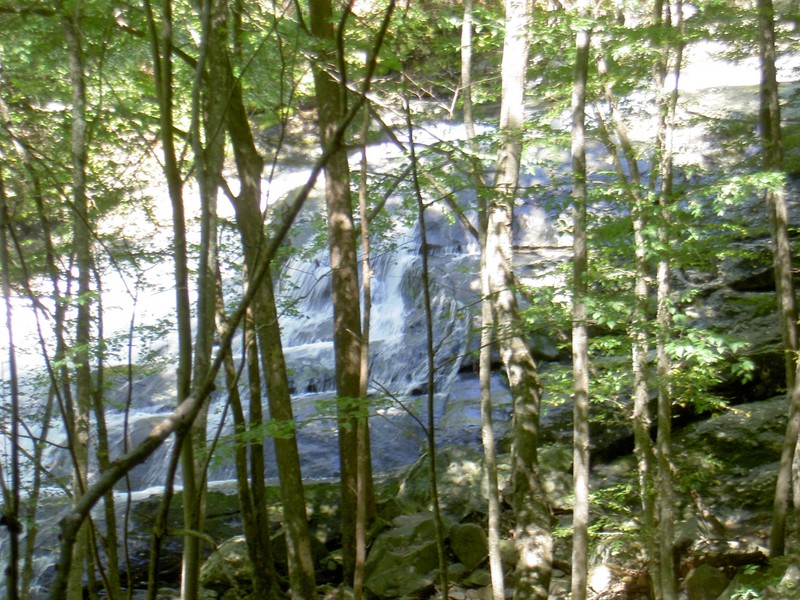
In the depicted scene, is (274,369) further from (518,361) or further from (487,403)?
(518,361)

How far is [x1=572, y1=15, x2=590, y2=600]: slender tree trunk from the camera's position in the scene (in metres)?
5.64

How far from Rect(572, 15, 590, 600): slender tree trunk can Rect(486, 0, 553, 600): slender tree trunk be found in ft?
0.84

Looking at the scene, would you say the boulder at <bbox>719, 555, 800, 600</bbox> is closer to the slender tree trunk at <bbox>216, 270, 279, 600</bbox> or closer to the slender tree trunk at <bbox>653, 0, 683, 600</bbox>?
the slender tree trunk at <bbox>653, 0, 683, 600</bbox>

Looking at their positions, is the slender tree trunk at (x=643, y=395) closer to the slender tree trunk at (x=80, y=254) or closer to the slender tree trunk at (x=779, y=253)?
the slender tree trunk at (x=779, y=253)

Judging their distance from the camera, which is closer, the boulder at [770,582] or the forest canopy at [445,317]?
the forest canopy at [445,317]

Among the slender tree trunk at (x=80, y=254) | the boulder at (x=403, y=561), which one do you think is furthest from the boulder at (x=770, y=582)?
the slender tree trunk at (x=80, y=254)

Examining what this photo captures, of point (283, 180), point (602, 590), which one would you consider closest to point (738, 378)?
point (602, 590)

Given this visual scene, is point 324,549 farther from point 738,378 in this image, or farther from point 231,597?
point 738,378

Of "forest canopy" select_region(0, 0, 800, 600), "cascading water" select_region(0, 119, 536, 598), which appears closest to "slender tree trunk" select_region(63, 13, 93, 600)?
"forest canopy" select_region(0, 0, 800, 600)

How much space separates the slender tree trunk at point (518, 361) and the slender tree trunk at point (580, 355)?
0.84ft

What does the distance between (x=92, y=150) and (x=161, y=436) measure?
7.16 m

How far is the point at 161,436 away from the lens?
4.09 feet

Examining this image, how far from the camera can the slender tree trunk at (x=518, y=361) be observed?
5555 millimetres

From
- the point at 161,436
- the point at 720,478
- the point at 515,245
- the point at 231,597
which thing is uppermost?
the point at 515,245
